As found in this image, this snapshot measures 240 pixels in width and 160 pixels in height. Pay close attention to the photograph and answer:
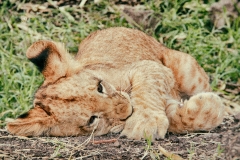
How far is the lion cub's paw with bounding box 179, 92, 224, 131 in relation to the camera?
13.6ft

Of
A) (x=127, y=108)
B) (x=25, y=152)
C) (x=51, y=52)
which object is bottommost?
(x=25, y=152)

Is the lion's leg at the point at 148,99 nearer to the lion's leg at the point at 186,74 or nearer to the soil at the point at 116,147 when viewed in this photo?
the soil at the point at 116,147

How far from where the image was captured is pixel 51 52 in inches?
178

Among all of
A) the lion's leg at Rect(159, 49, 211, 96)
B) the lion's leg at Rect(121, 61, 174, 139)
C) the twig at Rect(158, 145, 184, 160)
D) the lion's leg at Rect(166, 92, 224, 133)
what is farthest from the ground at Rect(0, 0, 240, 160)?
the twig at Rect(158, 145, 184, 160)

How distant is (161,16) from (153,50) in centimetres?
159

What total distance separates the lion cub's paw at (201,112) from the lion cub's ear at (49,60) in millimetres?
987

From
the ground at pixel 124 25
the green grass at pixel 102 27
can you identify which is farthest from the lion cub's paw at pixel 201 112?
the green grass at pixel 102 27

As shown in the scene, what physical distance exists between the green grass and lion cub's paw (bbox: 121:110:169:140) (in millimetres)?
1954

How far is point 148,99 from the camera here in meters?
4.24

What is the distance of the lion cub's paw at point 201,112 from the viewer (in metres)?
4.16

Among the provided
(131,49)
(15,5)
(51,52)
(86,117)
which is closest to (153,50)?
(131,49)

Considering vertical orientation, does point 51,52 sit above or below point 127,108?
above

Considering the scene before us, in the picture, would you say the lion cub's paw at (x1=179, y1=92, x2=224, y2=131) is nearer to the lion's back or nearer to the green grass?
the lion's back

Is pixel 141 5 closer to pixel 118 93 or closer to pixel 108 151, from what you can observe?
pixel 118 93
